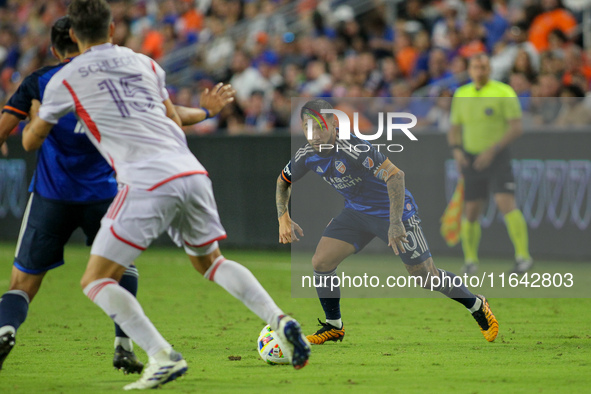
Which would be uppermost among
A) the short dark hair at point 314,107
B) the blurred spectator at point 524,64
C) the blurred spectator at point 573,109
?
the short dark hair at point 314,107

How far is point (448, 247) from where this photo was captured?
1216cm

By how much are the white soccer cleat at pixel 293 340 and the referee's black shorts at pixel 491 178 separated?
660 centimetres

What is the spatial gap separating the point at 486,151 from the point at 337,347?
517 cm

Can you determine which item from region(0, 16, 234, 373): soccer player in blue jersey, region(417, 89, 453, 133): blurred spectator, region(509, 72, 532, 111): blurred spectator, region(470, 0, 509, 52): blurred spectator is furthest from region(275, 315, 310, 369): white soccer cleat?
region(470, 0, 509, 52): blurred spectator

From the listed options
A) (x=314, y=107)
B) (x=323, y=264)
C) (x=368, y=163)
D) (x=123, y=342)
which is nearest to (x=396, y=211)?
(x=368, y=163)

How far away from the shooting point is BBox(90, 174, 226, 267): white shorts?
15.7ft

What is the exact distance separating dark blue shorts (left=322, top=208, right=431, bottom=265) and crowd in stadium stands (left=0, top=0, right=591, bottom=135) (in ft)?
19.3

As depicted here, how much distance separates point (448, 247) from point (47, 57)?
1194cm

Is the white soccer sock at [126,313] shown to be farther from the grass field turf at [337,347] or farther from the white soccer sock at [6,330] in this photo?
the white soccer sock at [6,330]

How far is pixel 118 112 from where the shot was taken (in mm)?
4840

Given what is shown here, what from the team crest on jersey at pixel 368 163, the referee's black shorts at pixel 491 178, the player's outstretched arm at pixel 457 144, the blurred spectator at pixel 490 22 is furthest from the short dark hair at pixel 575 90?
the team crest on jersey at pixel 368 163

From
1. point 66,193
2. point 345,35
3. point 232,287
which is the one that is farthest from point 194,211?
point 345,35

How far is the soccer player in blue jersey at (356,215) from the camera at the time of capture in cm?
643

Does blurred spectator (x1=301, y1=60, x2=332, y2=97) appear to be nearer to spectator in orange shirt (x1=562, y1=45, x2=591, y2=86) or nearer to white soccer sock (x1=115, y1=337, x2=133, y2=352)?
spectator in orange shirt (x1=562, y1=45, x2=591, y2=86)
